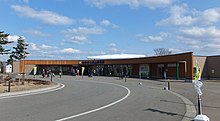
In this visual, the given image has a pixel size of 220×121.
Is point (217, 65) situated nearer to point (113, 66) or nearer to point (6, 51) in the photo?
point (113, 66)

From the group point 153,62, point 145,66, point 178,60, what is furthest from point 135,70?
point 178,60

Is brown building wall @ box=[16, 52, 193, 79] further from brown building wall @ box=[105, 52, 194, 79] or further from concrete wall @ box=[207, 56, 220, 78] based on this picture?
concrete wall @ box=[207, 56, 220, 78]

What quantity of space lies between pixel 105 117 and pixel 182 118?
2.83 meters

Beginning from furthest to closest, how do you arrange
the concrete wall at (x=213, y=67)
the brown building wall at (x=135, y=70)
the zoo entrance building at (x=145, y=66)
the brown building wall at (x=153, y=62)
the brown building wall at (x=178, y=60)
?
the brown building wall at (x=135, y=70), the concrete wall at (x=213, y=67), the zoo entrance building at (x=145, y=66), the brown building wall at (x=153, y=62), the brown building wall at (x=178, y=60)

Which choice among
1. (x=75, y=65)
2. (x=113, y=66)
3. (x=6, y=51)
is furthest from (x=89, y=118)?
(x=75, y=65)

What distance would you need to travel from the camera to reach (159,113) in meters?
10.2

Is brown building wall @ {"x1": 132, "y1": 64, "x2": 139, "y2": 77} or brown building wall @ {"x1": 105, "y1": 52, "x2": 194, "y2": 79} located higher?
brown building wall @ {"x1": 105, "y1": 52, "x2": 194, "y2": 79}

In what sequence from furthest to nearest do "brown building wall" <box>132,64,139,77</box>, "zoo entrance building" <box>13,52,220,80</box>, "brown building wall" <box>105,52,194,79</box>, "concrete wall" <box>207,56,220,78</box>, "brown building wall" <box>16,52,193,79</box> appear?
"brown building wall" <box>132,64,139,77</box>
"concrete wall" <box>207,56,220,78</box>
"zoo entrance building" <box>13,52,220,80</box>
"brown building wall" <box>16,52,193,79</box>
"brown building wall" <box>105,52,194,79</box>

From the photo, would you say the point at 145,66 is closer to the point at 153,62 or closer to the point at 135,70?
the point at 135,70

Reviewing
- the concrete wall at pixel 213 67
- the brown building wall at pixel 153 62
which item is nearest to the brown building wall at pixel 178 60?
the brown building wall at pixel 153 62

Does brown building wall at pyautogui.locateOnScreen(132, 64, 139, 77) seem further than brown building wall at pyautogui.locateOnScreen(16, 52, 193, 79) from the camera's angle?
Yes

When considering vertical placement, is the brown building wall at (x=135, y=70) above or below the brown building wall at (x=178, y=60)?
below

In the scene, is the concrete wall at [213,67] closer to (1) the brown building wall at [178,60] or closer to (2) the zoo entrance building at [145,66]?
(2) the zoo entrance building at [145,66]

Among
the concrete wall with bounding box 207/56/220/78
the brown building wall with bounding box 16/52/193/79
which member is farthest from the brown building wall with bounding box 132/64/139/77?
the concrete wall with bounding box 207/56/220/78
